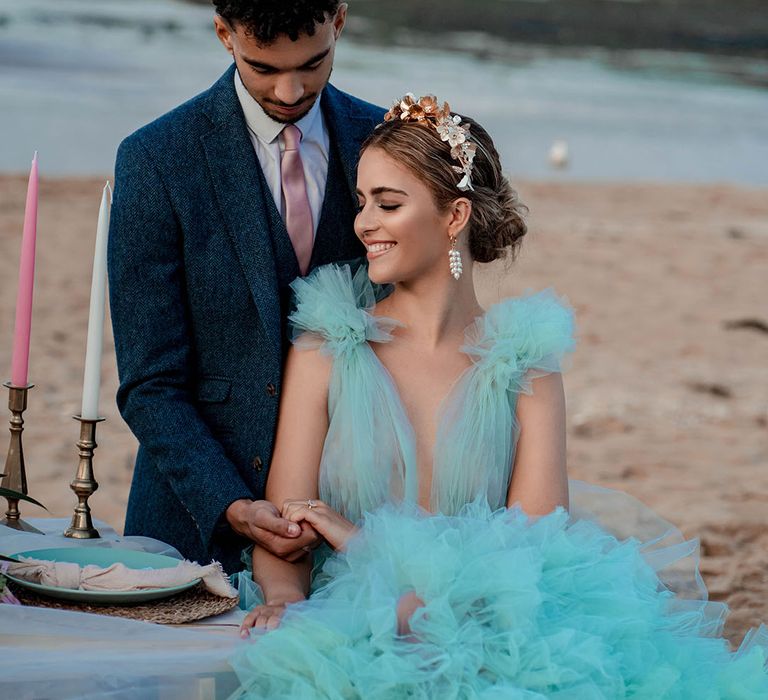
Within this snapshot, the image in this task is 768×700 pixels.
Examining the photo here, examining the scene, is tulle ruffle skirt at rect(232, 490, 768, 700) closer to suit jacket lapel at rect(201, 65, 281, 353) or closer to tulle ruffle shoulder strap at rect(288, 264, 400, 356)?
tulle ruffle shoulder strap at rect(288, 264, 400, 356)

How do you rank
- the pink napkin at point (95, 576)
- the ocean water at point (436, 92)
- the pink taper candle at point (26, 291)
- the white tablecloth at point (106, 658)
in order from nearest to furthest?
the white tablecloth at point (106, 658) → the pink napkin at point (95, 576) → the pink taper candle at point (26, 291) → the ocean water at point (436, 92)

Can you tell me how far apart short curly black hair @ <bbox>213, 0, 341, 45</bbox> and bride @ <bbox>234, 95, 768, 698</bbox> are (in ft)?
1.26

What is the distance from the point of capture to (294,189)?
3.03m

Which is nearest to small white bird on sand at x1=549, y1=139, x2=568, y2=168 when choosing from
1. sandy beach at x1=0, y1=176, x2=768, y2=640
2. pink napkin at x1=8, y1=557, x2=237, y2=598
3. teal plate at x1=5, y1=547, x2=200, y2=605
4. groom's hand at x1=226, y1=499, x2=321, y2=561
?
sandy beach at x1=0, y1=176, x2=768, y2=640

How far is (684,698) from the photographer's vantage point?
7.74 ft

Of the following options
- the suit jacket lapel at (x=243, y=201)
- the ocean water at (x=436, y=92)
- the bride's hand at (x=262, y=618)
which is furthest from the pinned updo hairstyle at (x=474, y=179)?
the ocean water at (x=436, y=92)

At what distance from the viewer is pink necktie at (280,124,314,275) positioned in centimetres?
302

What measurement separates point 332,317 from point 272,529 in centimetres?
52

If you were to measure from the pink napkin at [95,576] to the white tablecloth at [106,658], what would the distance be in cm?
11

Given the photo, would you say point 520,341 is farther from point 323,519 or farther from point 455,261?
point 323,519

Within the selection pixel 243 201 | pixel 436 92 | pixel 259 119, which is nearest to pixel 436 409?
pixel 243 201

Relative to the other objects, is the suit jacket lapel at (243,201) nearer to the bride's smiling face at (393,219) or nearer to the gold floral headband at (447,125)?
the bride's smiling face at (393,219)

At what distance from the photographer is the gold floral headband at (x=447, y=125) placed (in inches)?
115

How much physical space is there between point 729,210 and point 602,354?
209 inches
